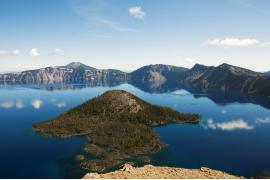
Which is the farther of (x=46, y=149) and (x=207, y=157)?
(x=46, y=149)

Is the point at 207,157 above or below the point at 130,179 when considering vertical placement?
below

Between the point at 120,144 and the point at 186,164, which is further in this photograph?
the point at 120,144

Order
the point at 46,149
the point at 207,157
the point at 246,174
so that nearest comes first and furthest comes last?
the point at 246,174, the point at 207,157, the point at 46,149

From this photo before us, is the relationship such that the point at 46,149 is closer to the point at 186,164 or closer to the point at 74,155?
the point at 74,155

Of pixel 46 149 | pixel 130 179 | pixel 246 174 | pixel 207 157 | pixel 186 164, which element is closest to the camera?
pixel 130 179

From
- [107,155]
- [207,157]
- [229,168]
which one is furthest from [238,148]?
[107,155]

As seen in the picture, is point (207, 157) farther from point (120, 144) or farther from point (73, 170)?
point (73, 170)

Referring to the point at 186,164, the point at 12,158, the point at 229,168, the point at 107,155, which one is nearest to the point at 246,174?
the point at 229,168

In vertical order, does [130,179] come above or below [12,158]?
above

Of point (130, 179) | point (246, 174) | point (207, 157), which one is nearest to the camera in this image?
point (130, 179)

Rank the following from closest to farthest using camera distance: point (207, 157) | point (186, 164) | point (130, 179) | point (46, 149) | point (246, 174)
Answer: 1. point (130, 179)
2. point (246, 174)
3. point (186, 164)
4. point (207, 157)
5. point (46, 149)
